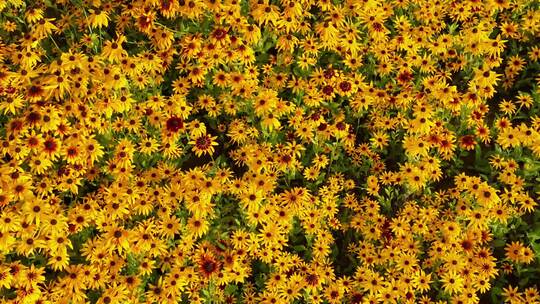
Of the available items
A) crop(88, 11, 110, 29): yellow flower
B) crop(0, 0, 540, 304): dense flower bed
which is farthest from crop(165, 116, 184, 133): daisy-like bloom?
crop(88, 11, 110, 29): yellow flower

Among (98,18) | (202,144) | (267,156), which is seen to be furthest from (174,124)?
(98,18)

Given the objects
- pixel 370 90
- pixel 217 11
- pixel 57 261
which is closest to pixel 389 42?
pixel 370 90

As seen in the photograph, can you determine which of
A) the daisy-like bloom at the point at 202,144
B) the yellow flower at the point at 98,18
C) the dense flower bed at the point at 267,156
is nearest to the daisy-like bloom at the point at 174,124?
the dense flower bed at the point at 267,156

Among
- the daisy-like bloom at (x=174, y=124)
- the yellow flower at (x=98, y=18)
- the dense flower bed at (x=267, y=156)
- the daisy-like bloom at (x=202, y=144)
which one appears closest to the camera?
the dense flower bed at (x=267, y=156)

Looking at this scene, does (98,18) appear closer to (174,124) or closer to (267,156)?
(174,124)

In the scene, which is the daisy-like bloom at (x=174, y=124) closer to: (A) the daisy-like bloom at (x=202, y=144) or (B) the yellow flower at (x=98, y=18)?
(A) the daisy-like bloom at (x=202, y=144)

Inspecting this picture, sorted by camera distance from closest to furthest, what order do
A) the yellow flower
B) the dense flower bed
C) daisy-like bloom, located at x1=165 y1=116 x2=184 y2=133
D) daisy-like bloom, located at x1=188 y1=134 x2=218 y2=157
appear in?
the dense flower bed
daisy-like bloom, located at x1=165 y1=116 x2=184 y2=133
daisy-like bloom, located at x1=188 y1=134 x2=218 y2=157
the yellow flower

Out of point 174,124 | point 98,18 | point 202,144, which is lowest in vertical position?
point 202,144

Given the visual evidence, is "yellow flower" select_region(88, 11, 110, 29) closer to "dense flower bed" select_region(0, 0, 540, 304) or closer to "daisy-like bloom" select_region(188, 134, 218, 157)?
"dense flower bed" select_region(0, 0, 540, 304)
